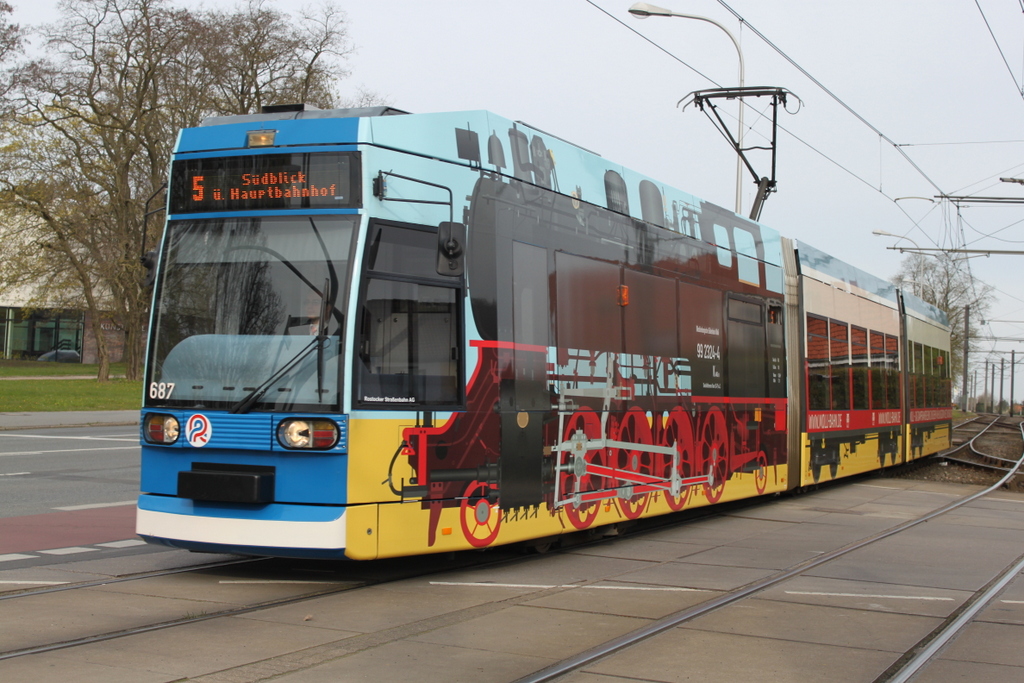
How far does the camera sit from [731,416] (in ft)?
40.9

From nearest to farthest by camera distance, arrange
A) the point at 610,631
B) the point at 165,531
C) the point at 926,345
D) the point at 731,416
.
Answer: the point at 610,631 → the point at 165,531 → the point at 731,416 → the point at 926,345

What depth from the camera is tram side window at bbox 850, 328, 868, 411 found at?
1750 cm

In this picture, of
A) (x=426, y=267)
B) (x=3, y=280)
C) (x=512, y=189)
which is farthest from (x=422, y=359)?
(x=3, y=280)

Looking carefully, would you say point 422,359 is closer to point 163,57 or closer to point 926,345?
point 926,345

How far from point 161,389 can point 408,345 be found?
171cm

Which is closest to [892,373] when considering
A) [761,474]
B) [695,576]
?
[761,474]

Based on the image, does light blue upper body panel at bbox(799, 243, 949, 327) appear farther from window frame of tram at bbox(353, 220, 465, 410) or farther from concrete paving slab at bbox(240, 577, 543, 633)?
concrete paving slab at bbox(240, 577, 543, 633)

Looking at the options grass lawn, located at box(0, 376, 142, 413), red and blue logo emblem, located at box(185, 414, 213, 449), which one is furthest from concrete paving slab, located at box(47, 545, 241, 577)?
grass lawn, located at box(0, 376, 142, 413)

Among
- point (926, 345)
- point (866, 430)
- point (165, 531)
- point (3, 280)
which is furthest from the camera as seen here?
point (3, 280)

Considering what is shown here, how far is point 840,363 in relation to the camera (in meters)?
16.7

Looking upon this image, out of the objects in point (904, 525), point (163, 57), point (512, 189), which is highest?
point (163, 57)

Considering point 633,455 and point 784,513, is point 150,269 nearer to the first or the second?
point 633,455

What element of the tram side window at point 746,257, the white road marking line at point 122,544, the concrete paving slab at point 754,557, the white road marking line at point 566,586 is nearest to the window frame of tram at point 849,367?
the tram side window at point 746,257

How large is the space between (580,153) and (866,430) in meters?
10.4
